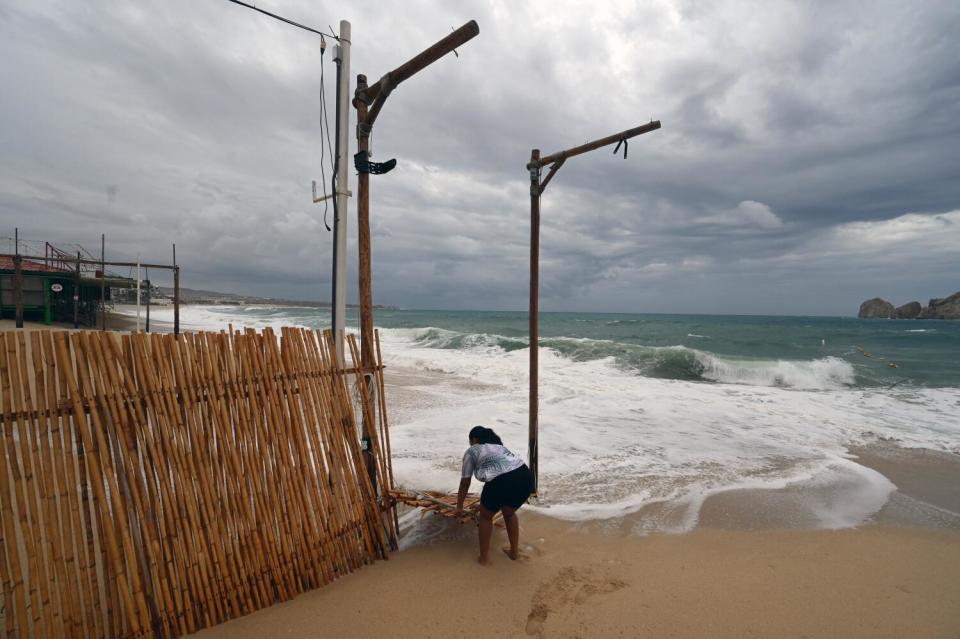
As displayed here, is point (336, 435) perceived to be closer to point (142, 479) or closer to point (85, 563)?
point (142, 479)

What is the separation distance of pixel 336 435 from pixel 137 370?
51.0 inches

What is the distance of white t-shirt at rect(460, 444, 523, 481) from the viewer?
342 cm

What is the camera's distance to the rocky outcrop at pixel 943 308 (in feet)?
232

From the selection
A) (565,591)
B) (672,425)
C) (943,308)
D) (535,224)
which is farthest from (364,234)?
(943,308)

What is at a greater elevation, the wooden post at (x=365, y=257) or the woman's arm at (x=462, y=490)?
the wooden post at (x=365, y=257)

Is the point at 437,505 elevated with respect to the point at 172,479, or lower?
lower

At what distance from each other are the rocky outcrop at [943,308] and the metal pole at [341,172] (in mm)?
101701

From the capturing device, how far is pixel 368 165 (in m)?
3.51

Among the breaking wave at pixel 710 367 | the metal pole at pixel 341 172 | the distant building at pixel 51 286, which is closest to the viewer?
the metal pole at pixel 341 172

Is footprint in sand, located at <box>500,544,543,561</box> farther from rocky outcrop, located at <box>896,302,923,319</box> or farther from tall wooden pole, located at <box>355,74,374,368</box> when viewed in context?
rocky outcrop, located at <box>896,302,923,319</box>

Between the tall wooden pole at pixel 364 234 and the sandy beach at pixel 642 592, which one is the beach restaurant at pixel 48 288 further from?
the sandy beach at pixel 642 592

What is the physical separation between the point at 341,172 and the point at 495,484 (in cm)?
286

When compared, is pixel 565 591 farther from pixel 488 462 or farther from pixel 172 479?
pixel 172 479

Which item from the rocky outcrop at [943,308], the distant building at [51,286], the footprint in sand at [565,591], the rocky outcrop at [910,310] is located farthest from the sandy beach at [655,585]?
the rocky outcrop at [910,310]
